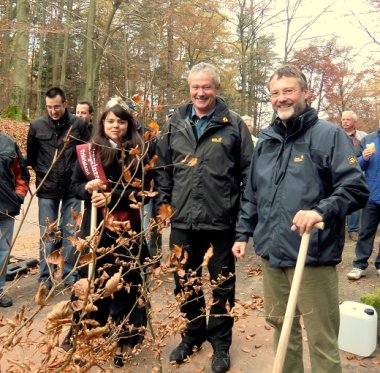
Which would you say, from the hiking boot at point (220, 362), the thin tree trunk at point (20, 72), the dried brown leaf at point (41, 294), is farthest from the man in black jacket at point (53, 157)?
the thin tree trunk at point (20, 72)

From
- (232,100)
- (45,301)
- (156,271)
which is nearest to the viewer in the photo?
(45,301)

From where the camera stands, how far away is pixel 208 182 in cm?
312

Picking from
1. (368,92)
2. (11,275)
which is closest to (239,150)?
(11,275)

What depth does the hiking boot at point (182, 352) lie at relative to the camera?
10.9ft

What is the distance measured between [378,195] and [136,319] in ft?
11.2

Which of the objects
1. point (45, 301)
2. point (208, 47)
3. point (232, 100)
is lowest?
point (45, 301)

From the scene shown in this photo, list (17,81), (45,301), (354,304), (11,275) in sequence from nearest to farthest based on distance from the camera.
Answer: (45,301) < (354,304) < (11,275) < (17,81)

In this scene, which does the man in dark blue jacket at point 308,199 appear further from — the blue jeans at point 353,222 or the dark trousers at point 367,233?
the blue jeans at point 353,222

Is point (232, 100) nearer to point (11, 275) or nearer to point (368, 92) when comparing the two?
point (368, 92)

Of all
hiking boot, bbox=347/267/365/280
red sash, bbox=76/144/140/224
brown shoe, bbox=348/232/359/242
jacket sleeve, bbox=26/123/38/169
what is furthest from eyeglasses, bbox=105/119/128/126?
brown shoe, bbox=348/232/359/242

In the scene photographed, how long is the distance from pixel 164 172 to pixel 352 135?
504 centimetres

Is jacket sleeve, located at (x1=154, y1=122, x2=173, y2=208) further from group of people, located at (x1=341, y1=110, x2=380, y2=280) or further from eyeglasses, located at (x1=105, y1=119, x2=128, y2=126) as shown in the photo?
group of people, located at (x1=341, y1=110, x2=380, y2=280)

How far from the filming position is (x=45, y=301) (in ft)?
4.54

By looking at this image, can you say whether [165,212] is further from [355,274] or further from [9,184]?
[355,274]
